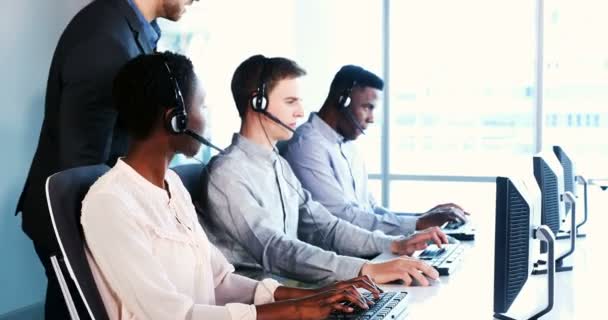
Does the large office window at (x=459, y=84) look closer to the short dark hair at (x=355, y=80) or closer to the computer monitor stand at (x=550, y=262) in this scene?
the short dark hair at (x=355, y=80)

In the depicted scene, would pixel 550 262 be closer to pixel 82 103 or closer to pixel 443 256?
pixel 443 256

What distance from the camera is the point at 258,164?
227 cm

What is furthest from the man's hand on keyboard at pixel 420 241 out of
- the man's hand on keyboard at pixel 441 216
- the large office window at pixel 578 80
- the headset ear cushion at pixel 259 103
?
the large office window at pixel 578 80

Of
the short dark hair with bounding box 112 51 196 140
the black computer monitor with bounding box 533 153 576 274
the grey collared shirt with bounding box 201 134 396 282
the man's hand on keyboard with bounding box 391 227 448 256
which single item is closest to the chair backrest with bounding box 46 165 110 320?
the short dark hair with bounding box 112 51 196 140

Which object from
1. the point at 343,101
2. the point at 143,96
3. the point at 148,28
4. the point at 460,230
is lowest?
the point at 460,230

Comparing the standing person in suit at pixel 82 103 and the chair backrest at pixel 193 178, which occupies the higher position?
the standing person in suit at pixel 82 103

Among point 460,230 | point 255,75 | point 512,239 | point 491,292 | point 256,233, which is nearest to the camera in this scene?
point 512,239

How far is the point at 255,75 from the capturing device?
2.40 meters

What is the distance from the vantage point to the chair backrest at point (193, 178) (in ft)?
6.73

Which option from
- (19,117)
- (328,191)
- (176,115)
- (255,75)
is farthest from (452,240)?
(19,117)

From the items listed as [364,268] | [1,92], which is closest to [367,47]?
[1,92]

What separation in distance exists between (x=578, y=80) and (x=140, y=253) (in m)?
4.67

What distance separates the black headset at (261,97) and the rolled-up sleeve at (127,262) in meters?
0.96

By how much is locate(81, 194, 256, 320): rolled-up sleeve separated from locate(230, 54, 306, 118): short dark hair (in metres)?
1.01
